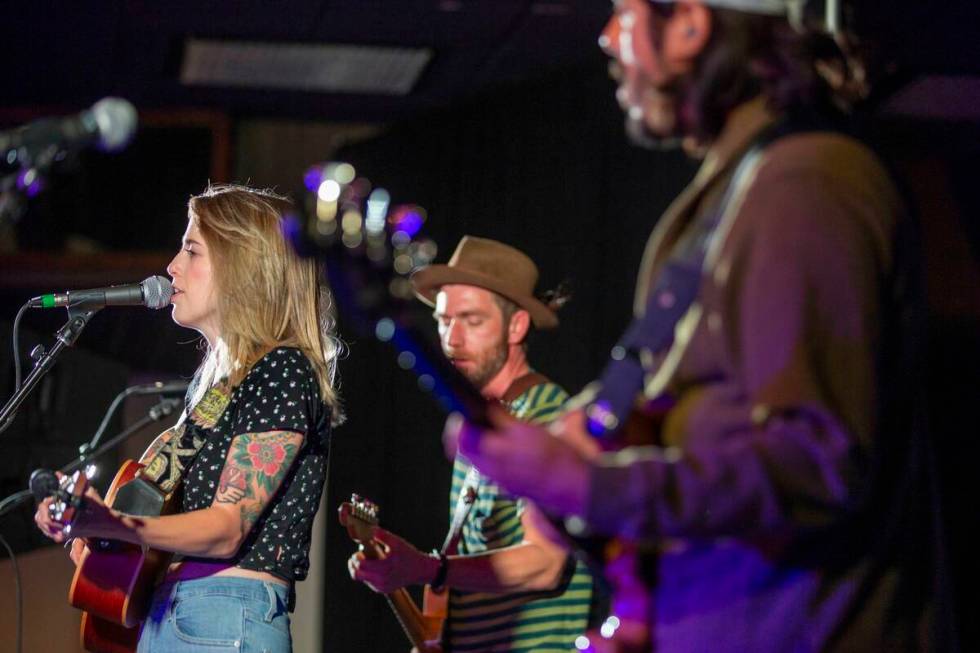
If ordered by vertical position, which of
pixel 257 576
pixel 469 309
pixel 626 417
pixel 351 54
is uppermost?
pixel 351 54

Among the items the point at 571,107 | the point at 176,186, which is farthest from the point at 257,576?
the point at 176,186

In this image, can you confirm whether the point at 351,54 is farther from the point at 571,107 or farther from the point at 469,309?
the point at 469,309

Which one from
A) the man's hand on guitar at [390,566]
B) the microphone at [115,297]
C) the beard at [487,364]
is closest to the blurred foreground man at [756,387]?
the man's hand on guitar at [390,566]

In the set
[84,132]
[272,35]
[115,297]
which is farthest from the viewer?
[272,35]

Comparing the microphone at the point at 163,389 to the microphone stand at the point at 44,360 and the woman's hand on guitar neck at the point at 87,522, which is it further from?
the woman's hand on guitar neck at the point at 87,522

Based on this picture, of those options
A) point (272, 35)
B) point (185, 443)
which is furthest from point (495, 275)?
point (272, 35)

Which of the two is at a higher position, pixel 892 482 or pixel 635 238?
pixel 892 482

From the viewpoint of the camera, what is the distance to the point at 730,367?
53.6 inches

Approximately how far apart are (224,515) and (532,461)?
1330 mm

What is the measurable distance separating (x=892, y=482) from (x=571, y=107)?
4.25 meters

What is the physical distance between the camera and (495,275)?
3664mm

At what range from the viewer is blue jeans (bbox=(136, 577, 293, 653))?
8.17ft

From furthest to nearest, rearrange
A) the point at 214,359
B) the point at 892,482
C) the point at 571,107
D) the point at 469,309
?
the point at 571,107
the point at 469,309
the point at 214,359
the point at 892,482

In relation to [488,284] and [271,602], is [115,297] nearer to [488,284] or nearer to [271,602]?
[271,602]
